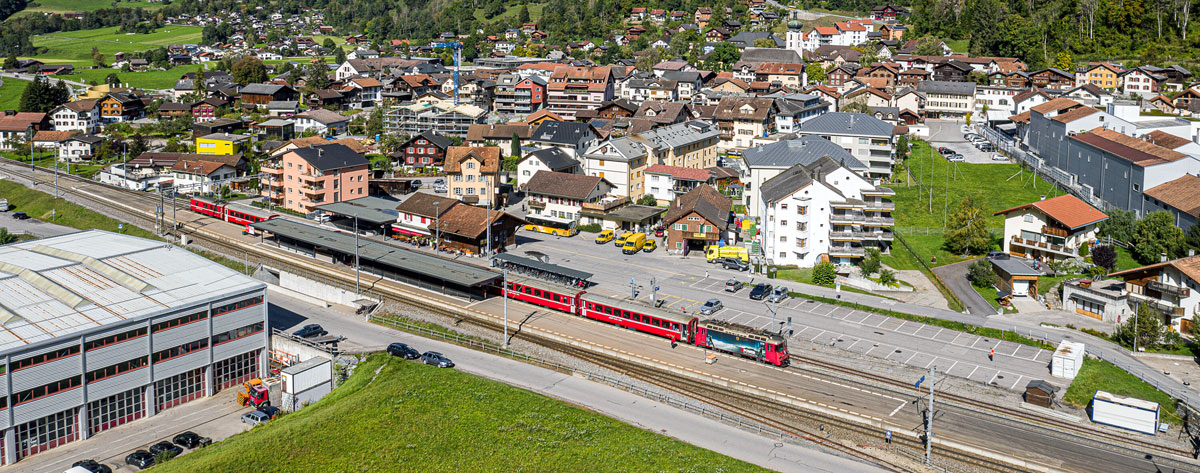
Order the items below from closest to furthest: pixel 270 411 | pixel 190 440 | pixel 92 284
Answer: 1. pixel 190 440
2. pixel 270 411
3. pixel 92 284

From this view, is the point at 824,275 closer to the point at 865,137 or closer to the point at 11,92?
the point at 865,137

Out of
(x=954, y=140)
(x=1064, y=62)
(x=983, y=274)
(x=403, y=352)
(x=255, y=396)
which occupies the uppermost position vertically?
(x=1064, y=62)

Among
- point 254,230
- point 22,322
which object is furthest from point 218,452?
point 254,230

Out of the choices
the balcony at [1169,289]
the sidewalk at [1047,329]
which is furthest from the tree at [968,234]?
the balcony at [1169,289]

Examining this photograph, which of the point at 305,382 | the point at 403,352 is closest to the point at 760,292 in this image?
the point at 403,352

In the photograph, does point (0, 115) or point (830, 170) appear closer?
point (830, 170)

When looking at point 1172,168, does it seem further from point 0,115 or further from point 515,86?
point 0,115

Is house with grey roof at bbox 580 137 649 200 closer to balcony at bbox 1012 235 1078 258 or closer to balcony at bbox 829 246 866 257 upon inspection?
balcony at bbox 829 246 866 257

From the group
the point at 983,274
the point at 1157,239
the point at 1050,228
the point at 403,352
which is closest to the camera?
the point at 403,352
